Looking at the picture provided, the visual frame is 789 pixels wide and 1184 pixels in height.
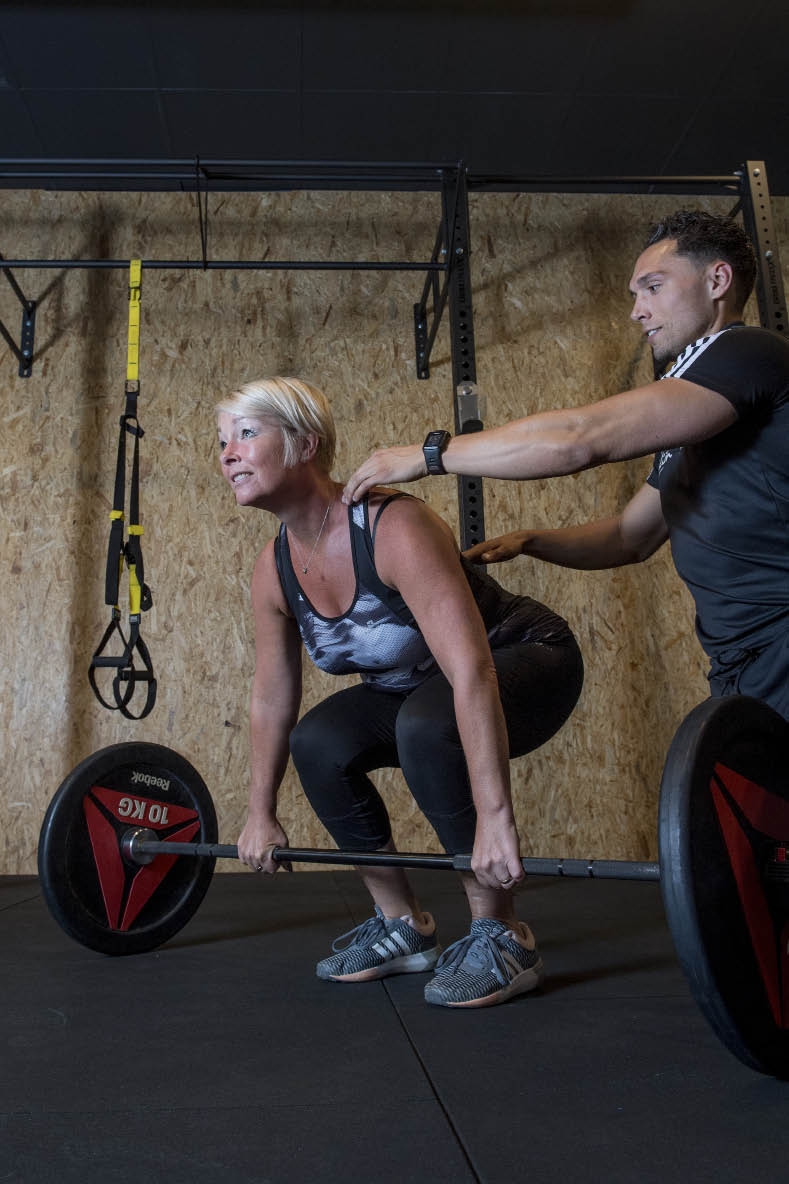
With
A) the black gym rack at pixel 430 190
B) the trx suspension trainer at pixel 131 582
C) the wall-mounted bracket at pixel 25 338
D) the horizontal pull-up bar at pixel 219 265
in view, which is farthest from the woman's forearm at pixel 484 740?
the wall-mounted bracket at pixel 25 338

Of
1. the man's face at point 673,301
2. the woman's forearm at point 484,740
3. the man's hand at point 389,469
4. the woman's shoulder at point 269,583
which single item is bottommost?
the woman's forearm at point 484,740

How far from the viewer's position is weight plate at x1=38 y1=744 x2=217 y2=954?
1.87m

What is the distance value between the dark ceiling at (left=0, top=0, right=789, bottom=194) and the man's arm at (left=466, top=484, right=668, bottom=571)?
1.80m

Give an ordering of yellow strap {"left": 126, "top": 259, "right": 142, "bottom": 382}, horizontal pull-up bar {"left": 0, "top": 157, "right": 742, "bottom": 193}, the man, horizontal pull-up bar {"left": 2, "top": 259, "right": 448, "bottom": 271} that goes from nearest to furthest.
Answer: the man
yellow strap {"left": 126, "top": 259, "right": 142, "bottom": 382}
horizontal pull-up bar {"left": 0, "top": 157, "right": 742, "bottom": 193}
horizontal pull-up bar {"left": 2, "top": 259, "right": 448, "bottom": 271}

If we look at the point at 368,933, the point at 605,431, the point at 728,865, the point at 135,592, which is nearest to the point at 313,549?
the point at 605,431

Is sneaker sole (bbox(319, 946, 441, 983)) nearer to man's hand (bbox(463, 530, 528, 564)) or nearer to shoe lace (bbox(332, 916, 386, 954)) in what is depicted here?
shoe lace (bbox(332, 916, 386, 954))

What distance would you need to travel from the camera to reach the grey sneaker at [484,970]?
150 centimetres

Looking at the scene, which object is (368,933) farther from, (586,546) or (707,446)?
(707,446)

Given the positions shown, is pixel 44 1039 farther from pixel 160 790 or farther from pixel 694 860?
pixel 694 860

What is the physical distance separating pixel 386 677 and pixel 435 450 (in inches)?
21.5

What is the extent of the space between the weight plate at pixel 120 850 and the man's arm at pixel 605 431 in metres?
1.09

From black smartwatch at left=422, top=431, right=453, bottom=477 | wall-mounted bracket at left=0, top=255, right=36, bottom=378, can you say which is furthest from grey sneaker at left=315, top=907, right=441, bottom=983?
wall-mounted bracket at left=0, top=255, right=36, bottom=378

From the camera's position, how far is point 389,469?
1.50 meters

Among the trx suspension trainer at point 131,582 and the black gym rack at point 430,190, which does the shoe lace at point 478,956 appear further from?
the black gym rack at point 430,190
